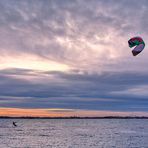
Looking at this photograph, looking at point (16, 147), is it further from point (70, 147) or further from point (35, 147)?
point (70, 147)

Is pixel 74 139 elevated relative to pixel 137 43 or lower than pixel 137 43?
lower

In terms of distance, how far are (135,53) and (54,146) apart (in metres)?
33.2

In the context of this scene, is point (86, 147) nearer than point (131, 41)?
No

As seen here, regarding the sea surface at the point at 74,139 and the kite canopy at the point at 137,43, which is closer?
the kite canopy at the point at 137,43

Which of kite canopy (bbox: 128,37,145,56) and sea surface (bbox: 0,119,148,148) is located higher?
kite canopy (bbox: 128,37,145,56)

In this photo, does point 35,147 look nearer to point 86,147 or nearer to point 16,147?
point 16,147

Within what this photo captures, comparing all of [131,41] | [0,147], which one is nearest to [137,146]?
[0,147]

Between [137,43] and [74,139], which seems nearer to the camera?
[137,43]

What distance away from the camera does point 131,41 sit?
→ 105ft

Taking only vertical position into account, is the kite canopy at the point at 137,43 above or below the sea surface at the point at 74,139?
above

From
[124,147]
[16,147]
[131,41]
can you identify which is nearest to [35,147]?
[16,147]

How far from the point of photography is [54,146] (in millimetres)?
60000

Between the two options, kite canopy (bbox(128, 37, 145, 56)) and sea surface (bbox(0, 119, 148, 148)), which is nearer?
kite canopy (bbox(128, 37, 145, 56))

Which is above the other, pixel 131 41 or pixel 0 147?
pixel 131 41
